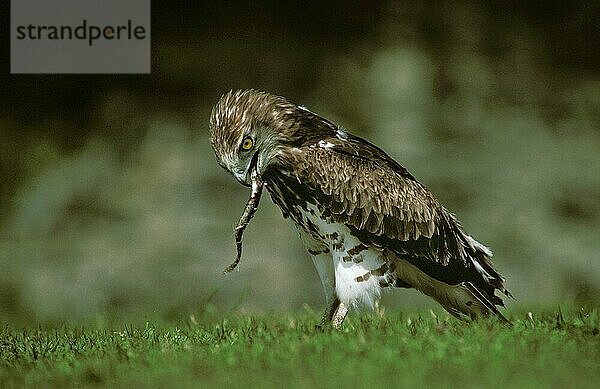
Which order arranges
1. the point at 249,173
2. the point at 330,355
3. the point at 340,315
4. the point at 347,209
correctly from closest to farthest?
the point at 330,355, the point at 347,209, the point at 249,173, the point at 340,315

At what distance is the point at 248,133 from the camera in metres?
5.61

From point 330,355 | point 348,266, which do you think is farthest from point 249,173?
point 330,355

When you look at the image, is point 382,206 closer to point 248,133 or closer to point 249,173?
point 249,173

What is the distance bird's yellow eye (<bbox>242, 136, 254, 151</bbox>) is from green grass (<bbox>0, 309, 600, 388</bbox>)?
3.83 feet

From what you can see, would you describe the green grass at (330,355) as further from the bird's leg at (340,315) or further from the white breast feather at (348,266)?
the white breast feather at (348,266)

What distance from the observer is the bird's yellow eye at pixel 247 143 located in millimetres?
5582

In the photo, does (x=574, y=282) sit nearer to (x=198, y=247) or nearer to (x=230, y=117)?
(x=198, y=247)

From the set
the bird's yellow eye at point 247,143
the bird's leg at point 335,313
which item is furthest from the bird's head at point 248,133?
the bird's leg at point 335,313

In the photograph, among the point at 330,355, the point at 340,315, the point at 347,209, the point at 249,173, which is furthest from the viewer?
the point at 340,315

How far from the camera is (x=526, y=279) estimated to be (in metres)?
8.35

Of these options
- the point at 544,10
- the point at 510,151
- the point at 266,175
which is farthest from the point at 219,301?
the point at 544,10

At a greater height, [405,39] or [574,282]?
[405,39]

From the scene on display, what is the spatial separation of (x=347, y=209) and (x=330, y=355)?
1.34m

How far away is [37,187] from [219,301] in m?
2.71
